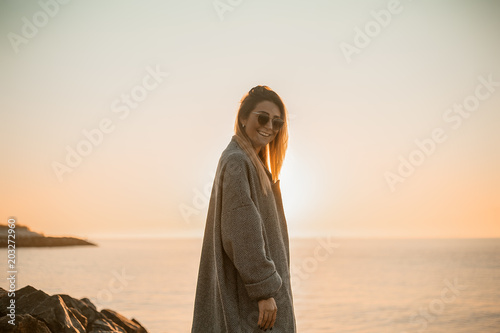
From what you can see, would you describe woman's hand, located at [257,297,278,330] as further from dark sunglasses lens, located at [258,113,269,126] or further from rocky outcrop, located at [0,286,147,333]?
rocky outcrop, located at [0,286,147,333]

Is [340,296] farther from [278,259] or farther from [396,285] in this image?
[278,259]

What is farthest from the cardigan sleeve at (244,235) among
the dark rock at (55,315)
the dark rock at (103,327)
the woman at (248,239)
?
the dark rock at (103,327)

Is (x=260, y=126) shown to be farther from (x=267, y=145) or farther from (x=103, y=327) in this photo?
(x=103, y=327)

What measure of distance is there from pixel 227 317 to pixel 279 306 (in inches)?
10.1

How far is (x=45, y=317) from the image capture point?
602cm

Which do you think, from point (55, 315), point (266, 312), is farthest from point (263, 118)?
point (55, 315)

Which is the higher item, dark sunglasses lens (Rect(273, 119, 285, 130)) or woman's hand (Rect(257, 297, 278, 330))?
dark sunglasses lens (Rect(273, 119, 285, 130))

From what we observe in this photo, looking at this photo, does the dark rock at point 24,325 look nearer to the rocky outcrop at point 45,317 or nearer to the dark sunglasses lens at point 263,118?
the rocky outcrop at point 45,317

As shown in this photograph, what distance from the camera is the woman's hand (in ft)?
8.68

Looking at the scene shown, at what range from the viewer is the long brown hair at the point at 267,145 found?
Result: 291 centimetres

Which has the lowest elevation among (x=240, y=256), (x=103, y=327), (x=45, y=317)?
(x=103, y=327)

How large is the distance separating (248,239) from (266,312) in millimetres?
347

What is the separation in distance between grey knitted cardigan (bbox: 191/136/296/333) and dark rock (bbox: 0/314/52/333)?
3.37 m

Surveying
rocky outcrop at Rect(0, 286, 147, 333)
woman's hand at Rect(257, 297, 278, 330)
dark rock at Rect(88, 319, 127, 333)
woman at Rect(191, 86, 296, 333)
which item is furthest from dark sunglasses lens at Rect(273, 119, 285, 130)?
dark rock at Rect(88, 319, 127, 333)
